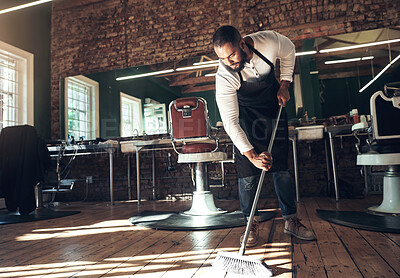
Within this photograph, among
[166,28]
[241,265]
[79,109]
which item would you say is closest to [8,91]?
[79,109]

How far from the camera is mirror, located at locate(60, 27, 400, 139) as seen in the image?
4.48 m

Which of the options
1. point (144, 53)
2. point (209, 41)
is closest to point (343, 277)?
point (209, 41)

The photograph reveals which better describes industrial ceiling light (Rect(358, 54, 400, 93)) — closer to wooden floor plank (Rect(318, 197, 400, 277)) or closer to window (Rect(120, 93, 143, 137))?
wooden floor plank (Rect(318, 197, 400, 277))

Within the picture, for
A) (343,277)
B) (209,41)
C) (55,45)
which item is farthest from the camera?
(55,45)

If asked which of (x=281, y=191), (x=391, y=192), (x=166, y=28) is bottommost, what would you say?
(x=391, y=192)

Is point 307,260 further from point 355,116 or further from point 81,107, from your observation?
point 81,107

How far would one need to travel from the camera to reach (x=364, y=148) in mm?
2932

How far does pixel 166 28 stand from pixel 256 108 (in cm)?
416

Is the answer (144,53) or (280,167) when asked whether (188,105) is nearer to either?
(280,167)

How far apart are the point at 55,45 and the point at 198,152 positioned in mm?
4803

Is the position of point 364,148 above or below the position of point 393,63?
below

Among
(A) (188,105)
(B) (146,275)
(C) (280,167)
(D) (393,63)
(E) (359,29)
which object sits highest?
(E) (359,29)

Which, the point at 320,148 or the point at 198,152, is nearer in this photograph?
the point at 198,152

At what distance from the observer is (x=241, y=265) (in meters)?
1.34
